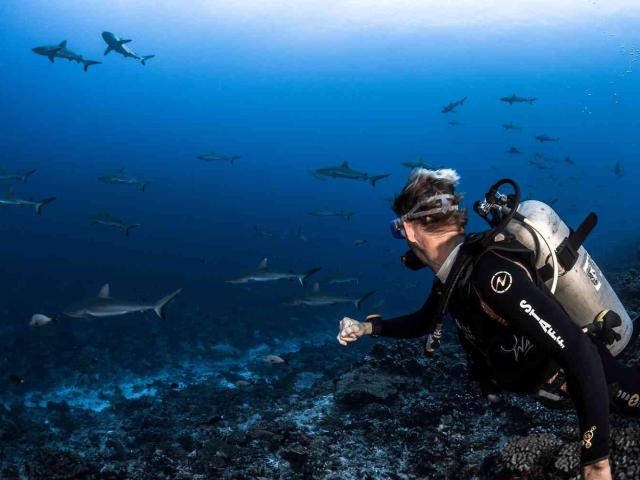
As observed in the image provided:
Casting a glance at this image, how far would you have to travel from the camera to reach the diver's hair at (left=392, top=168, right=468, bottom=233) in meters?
2.75

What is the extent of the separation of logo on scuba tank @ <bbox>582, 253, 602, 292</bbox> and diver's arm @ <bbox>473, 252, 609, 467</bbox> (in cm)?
65

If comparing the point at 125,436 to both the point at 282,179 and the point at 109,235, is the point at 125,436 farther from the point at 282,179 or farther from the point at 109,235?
the point at 282,179

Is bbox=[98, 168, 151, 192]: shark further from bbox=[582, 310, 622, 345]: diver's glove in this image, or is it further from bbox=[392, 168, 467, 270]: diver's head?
bbox=[582, 310, 622, 345]: diver's glove

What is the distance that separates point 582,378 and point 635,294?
324 inches

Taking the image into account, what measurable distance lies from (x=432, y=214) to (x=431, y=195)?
0.44ft

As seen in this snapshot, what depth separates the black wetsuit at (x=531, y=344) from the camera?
6.84 feet

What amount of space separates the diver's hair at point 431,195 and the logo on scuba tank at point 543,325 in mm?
743

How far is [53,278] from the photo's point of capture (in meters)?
23.5

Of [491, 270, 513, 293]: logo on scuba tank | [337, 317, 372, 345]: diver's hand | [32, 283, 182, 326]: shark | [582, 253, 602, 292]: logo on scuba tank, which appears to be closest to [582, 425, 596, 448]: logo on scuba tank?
[491, 270, 513, 293]: logo on scuba tank

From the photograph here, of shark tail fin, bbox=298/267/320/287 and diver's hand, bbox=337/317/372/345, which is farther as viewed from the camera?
shark tail fin, bbox=298/267/320/287

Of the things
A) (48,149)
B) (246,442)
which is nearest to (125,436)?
(246,442)

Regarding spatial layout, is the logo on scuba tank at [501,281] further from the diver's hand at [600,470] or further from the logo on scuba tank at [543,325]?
the diver's hand at [600,470]

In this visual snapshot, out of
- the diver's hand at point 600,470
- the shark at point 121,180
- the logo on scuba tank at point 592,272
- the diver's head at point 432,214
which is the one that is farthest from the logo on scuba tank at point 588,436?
the shark at point 121,180

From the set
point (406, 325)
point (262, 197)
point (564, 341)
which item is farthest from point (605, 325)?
point (262, 197)
